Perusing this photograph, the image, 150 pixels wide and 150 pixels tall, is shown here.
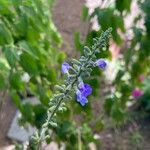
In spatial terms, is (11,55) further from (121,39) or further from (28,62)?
(121,39)

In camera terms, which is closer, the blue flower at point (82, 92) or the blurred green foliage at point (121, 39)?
the blue flower at point (82, 92)

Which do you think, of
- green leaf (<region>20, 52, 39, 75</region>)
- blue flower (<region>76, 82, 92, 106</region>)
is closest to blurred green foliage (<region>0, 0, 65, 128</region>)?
green leaf (<region>20, 52, 39, 75</region>)

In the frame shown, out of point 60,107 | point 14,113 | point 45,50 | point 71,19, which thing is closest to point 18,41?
point 45,50

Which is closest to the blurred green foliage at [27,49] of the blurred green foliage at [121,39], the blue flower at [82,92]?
the blurred green foliage at [121,39]

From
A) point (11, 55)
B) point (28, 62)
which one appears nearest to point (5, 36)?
point (11, 55)

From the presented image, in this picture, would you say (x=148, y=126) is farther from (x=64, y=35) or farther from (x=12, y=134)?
(x=64, y=35)

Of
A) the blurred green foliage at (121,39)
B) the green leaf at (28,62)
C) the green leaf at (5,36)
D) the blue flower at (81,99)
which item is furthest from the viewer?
the blurred green foliage at (121,39)

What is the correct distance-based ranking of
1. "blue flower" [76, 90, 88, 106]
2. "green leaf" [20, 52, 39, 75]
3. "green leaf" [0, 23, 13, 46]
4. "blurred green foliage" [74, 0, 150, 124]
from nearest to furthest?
"blue flower" [76, 90, 88, 106], "green leaf" [0, 23, 13, 46], "green leaf" [20, 52, 39, 75], "blurred green foliage" [74, 0, 150, 124]

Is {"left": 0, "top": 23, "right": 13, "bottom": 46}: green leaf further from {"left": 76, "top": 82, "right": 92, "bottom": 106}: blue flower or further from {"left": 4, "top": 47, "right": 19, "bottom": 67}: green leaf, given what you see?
{"left": 76, "top": 82, "right": 92, "bottom": 106}: blue flower

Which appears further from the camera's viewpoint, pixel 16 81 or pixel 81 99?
pixel 16 81

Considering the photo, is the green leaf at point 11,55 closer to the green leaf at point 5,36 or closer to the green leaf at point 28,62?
the green leaf at point 5,36

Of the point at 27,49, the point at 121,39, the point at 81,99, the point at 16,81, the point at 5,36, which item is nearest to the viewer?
the point at 81,99
